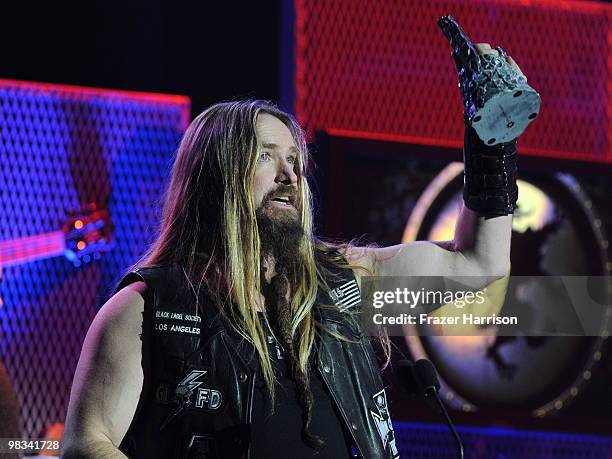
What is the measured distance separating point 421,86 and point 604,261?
824mm

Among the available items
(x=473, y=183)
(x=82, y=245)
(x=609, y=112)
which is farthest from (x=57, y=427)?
(x=609, y=112)

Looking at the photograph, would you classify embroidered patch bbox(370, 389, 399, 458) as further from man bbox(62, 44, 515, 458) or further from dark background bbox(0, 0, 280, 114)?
dark background bbox(0, 0, 280, 114)

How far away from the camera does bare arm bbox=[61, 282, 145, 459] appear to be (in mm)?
1731

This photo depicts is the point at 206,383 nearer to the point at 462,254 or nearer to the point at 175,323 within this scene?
the point at 175,323

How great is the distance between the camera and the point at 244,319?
1.92 metres

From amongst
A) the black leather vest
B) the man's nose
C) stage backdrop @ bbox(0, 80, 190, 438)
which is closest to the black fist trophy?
the man's nose

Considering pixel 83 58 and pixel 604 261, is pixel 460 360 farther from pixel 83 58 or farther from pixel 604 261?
pixel 83 58

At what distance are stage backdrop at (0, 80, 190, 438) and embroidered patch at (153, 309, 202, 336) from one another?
0.79m

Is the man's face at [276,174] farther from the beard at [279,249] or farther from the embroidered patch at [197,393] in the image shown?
the embroidered patch at [197,393]

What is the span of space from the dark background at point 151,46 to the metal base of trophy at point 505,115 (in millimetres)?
1440

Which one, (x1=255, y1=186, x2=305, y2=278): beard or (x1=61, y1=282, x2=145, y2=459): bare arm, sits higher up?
(x1=255, y1=186, x2=305, y2=278): beard

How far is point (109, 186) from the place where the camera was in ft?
8.78

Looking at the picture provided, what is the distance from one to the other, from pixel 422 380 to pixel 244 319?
395mm

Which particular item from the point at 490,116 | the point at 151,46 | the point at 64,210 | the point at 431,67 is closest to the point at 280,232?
the point at 490,116
